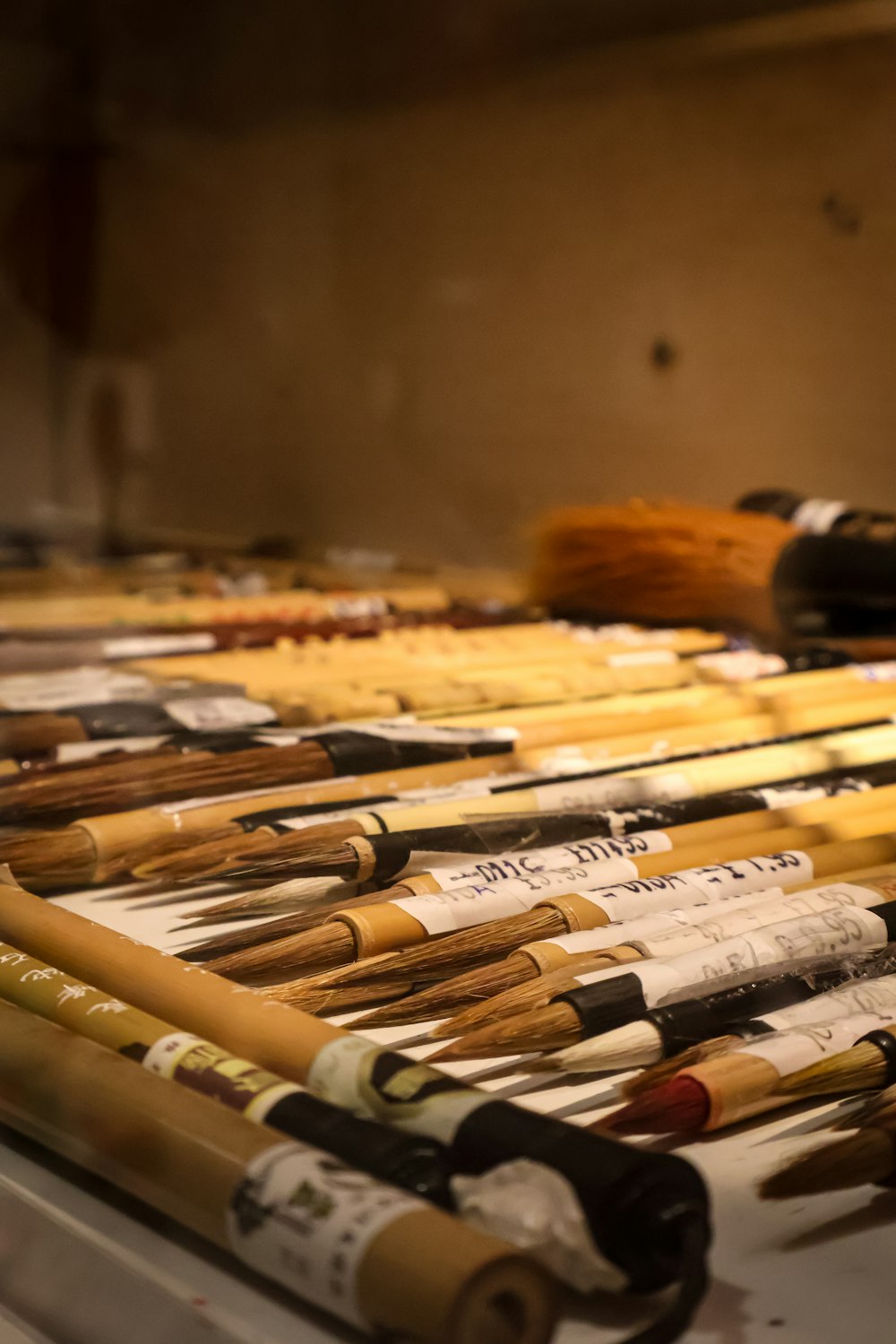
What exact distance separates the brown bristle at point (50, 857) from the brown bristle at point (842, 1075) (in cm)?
40

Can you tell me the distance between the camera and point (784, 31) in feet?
6.82

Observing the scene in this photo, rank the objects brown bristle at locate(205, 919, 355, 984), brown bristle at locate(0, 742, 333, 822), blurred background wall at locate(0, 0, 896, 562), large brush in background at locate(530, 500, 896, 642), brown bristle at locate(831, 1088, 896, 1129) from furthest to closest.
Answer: blurred background wall at locate(0, 0, 896, 562), large brush in background at locate(530, 500, 896, 642), brown bristle at locate(0, 742, 333, 822), brown bristle at locate(205, 919, 355, 984), brown bristle at locate(831, 1088, 896, 1129)

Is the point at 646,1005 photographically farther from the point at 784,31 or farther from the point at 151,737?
the point at 784,31

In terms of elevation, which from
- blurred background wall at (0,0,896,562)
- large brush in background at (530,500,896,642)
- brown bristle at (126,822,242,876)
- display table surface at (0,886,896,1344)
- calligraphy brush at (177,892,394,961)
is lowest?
display table surface at (0,886,896,1344)

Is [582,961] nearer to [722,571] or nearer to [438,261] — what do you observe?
[722,571]

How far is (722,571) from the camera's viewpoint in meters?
1.61

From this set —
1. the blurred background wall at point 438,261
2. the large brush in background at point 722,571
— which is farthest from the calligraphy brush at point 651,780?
the blurred background wall at point 438,261

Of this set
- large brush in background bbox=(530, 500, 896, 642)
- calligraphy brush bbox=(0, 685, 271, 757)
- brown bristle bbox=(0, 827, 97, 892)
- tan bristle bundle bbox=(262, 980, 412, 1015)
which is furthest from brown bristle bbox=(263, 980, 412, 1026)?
large brush in background bbox=(530, 500, 896, 642)

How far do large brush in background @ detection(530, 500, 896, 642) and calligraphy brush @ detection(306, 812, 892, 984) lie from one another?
2.69 ft

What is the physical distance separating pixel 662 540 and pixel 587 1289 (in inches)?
A: 52.0

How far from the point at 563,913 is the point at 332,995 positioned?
0.40 ft

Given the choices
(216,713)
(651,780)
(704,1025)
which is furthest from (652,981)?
(216,713)

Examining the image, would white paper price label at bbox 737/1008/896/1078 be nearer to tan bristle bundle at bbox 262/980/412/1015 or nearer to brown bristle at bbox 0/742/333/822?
tan bristle bundle at bbox 262/980/412/1015

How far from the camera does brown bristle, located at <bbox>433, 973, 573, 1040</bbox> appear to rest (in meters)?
0.53
